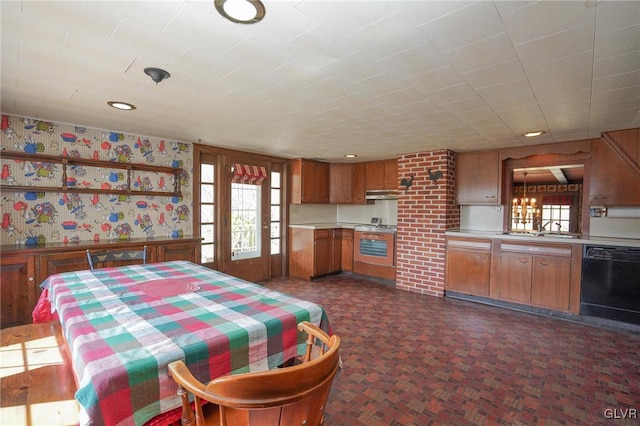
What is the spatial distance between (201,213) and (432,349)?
343 centimetres

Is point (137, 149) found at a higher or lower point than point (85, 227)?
higher

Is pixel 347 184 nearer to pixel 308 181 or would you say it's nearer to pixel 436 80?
pixel 308 181

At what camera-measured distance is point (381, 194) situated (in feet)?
18.2

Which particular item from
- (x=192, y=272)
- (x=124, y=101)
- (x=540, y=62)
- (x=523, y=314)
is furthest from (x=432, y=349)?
(x=124, y=101)

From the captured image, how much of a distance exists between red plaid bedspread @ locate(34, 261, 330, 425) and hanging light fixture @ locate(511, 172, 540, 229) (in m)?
4.14

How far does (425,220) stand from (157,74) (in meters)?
3.82

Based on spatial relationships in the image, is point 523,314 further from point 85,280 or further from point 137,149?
point 137,149

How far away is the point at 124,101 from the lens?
263 cm

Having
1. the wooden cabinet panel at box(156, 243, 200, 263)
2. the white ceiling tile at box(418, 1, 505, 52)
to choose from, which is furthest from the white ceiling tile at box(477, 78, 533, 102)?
the wooden cabinet panel at box(156, 243, 200, 263)

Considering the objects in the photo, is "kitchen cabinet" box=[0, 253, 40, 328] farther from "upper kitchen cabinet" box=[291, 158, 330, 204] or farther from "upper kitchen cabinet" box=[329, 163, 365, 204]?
"upper kitchen cabinet" box=[329, 163, 365, 204]

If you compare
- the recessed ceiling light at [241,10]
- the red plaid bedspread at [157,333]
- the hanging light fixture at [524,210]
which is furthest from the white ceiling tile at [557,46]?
the hanging light fixture at [524,210]

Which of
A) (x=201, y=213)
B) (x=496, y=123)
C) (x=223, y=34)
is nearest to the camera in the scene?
(x=223, y=34)

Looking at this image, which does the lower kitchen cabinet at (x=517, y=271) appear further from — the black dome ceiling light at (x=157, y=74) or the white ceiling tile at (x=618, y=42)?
the black dome ceiling light at (x=157, y=74)

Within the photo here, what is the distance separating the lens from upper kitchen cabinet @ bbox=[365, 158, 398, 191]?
5328 millimetres
